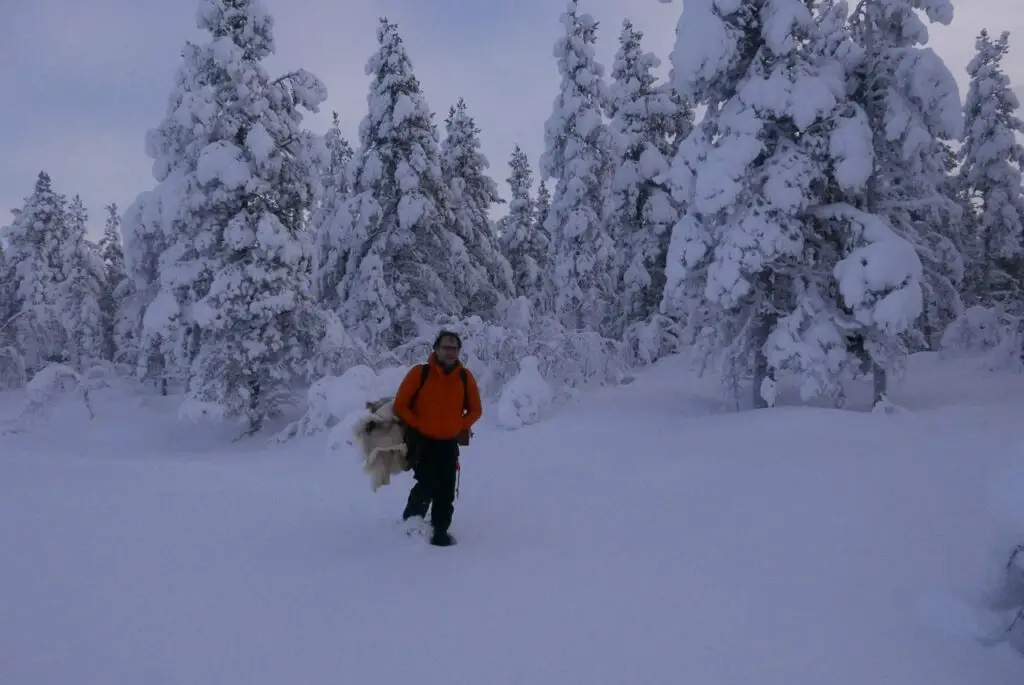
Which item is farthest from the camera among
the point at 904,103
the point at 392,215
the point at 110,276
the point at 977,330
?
the point at 110,276

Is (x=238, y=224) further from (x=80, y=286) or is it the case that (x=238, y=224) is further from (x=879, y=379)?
(x=80, y=286)

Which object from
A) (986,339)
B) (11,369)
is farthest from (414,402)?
(11,369)

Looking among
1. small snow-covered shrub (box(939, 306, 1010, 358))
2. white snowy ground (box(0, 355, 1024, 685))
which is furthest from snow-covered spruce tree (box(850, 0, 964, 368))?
small snow-covered shrub (box(939, 306, 1010, 358))

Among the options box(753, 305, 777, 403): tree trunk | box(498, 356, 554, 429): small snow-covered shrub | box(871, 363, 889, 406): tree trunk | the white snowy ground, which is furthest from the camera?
box(498, 356, 554, 429): small snow-covered shrub

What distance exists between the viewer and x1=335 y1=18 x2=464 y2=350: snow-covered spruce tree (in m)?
21.4

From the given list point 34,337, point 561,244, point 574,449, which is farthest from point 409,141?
point 34,337

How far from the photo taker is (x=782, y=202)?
11922 mm

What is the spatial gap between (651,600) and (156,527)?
4.70 meters

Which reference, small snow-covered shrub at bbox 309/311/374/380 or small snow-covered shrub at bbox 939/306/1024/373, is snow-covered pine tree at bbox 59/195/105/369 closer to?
small snow-covered shrub at bbox 309/311/374/380

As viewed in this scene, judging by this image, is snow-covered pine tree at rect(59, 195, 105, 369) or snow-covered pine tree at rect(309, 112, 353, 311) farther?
snow-covered pine tree at rect(59, 195, 105, 369)

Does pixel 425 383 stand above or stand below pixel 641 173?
below

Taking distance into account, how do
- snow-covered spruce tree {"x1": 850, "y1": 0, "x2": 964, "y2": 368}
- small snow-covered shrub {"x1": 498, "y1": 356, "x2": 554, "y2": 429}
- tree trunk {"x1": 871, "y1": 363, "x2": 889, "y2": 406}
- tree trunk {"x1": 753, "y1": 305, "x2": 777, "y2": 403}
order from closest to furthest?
snow-covered spruce tree {"x1": 850, "y1": 0, "x2": 964, "y2": 368} → tree trunk {"x1": 871, "y1": 363, "x2": 889, "y2": 406} → tree trunk {"x1": 753, "y1": 305, "x2": 777, "y2": 403} → small snow-covered shrub {"x1": 498, "y1": 356, "x2": 554, "y2": 429}

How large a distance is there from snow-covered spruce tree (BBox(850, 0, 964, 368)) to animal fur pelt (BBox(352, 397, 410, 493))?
32.7 feet

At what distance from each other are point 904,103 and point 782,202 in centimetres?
318
